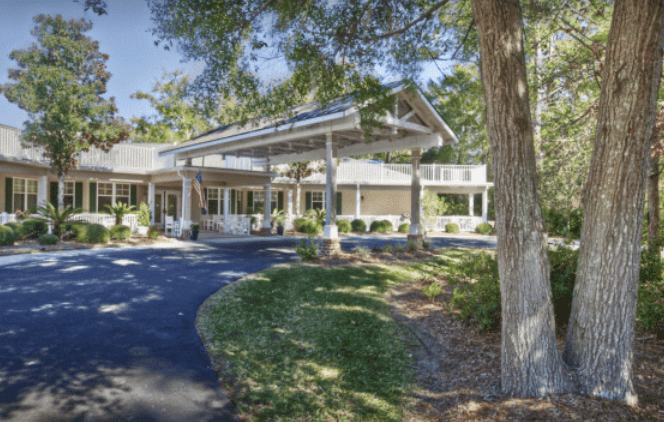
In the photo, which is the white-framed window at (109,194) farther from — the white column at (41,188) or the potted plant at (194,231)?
the potted plant at (194,231)

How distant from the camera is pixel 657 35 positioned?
9.44 feet

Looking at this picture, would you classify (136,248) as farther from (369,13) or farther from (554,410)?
(554,410)

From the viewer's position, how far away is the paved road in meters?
3.30

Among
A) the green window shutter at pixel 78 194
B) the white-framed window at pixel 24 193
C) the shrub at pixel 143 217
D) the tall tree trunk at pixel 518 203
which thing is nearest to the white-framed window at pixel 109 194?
the green window shutter at pixel 78 194

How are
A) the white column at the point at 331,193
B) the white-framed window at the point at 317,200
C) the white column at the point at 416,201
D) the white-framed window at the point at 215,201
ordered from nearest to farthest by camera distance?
the white column at the point at 331,193
the white column at the point at 416,201
the white-framed window at the point at 215,201
the white-framed window at the point at 317,200

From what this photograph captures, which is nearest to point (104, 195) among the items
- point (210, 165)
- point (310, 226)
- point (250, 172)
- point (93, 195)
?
point (93, 195)

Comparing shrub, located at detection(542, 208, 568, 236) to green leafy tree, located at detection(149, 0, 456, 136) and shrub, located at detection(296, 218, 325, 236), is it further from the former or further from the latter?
shrub, located at detection(296, 218, 325, 236)

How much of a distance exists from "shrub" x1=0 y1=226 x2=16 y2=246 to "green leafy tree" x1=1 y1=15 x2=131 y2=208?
2.54 meters

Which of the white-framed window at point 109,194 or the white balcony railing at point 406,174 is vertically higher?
the white balcony railing at point 406,174

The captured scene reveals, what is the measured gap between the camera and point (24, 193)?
18.0 m

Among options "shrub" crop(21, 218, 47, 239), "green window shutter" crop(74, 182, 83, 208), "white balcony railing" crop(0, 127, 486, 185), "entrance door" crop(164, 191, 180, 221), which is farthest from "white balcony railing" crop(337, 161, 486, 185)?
"shrub" crop(21, 218, 47, 239)

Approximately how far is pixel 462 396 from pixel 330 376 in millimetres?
1280

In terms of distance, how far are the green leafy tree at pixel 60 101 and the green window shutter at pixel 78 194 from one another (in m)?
3.87

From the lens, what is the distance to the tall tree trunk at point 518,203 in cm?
320
